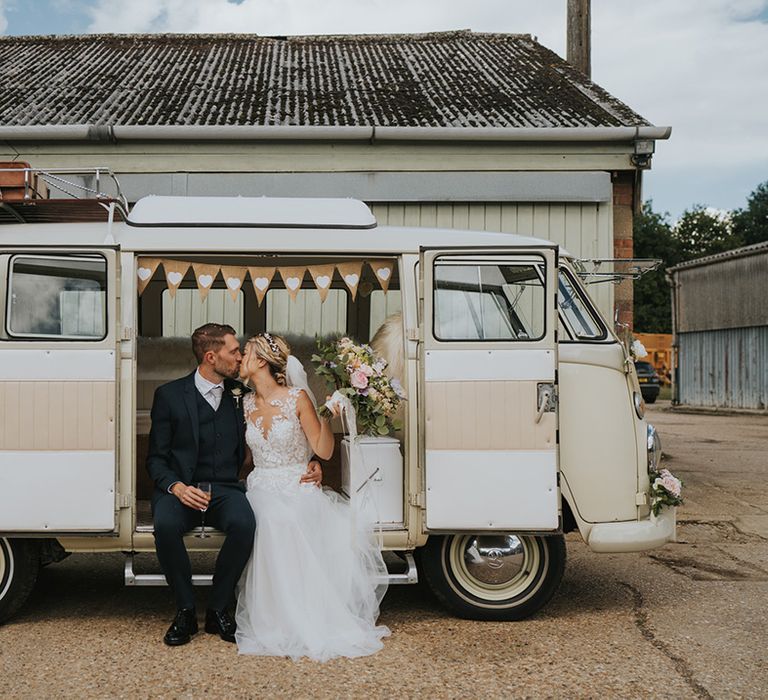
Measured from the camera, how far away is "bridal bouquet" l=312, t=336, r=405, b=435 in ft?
17.9

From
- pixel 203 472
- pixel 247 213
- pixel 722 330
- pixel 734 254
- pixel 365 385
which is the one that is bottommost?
pixel 203 472

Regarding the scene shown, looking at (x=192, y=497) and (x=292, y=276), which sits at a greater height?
(x=292, y=276)

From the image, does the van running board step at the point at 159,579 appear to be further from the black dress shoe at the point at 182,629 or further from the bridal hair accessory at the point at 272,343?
the bridal hair accessory at the point at 272,343

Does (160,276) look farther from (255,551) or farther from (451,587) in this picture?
(451,587)

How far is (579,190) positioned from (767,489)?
422 centimetres

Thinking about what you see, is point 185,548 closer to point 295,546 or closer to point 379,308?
point 295,546

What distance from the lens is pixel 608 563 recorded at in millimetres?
7605

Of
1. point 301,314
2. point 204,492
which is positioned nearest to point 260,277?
point 204,492

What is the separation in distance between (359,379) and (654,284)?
51.6 m

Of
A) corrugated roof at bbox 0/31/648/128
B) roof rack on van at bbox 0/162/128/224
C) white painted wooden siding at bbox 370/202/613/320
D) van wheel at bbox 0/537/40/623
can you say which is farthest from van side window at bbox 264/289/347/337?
van wheel at bbox 0/537/40/623

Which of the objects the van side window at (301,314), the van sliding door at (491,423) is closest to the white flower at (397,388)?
the van sliding door at (491,423)

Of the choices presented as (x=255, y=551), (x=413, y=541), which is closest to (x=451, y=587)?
(x=413, y=541)

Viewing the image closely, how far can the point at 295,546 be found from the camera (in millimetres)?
5402

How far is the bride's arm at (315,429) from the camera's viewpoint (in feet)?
18.6
